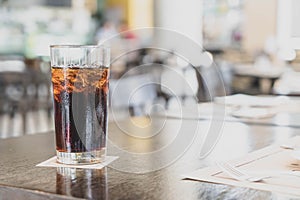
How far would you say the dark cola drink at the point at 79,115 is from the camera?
35.4 inches

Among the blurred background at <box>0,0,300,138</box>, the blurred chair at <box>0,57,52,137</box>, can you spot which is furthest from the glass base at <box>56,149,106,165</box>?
the blurred background at <box>0,0,300,138</box>

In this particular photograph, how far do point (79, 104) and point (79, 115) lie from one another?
2 cm

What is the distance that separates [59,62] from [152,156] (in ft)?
0.81

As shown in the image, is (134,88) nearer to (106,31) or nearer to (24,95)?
(24,95)

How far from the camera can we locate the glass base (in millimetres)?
890

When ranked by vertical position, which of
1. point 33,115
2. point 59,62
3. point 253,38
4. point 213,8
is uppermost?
point 213,8

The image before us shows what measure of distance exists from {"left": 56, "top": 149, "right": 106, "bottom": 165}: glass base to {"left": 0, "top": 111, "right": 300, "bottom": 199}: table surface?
0.03 metres

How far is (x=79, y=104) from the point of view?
2.99 feet

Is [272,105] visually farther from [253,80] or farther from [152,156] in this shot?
[253,80]

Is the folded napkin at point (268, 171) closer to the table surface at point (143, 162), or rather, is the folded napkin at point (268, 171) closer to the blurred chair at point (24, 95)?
the table surface at point (143, 162)

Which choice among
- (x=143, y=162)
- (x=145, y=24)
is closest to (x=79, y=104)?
(x=143, y=162)

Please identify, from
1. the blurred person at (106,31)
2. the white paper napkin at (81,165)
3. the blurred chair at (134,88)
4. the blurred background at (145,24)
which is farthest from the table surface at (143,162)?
the blurred person at (106,31)

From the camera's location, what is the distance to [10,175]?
2.70 ft

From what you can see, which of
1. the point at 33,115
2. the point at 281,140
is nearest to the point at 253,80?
the point at 33,115
